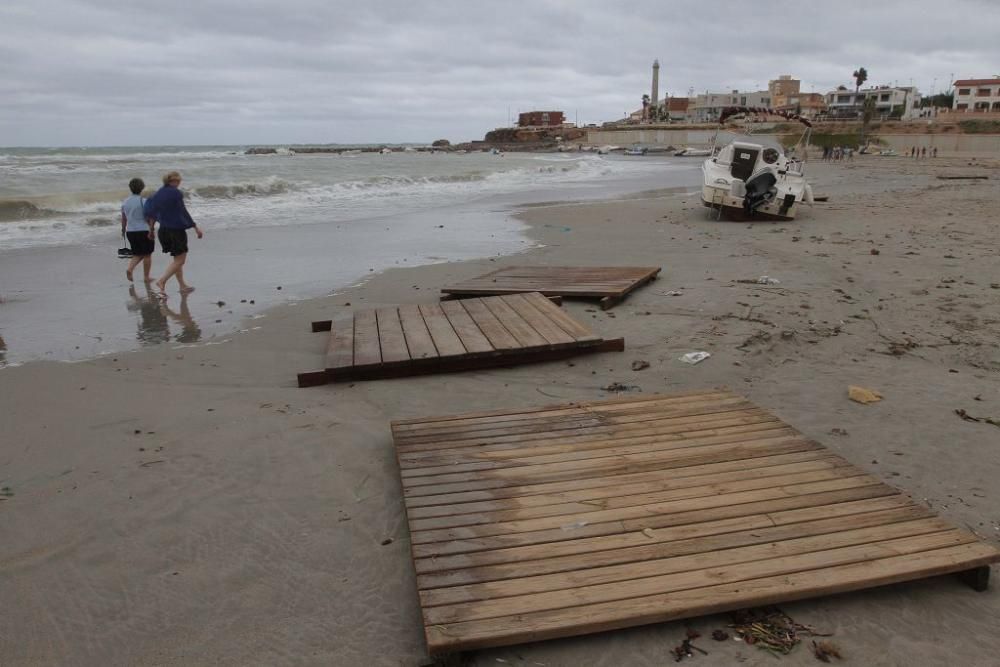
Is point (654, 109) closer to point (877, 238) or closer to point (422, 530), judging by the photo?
point (877, 238)

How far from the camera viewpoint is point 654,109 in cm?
15838

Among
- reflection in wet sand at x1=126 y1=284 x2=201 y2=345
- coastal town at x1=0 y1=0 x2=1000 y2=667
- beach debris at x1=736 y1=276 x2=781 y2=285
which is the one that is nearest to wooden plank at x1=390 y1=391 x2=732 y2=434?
coastal town at x1=0 y1=0 x2=1000 y2=667

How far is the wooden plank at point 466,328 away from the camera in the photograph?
6113 millimetres

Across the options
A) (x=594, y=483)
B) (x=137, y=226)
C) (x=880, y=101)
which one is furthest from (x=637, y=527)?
(x=880, y=101)

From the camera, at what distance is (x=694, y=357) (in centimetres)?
624

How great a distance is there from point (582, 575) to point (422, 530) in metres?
0.84

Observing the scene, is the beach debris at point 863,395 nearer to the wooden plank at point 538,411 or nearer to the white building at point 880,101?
the wooden plank at point 538,411

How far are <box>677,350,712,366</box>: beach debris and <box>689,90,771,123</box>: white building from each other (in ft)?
492

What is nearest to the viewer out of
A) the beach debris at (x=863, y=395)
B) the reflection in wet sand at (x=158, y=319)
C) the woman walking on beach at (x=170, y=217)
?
the beach debris at (x=863, y=395)

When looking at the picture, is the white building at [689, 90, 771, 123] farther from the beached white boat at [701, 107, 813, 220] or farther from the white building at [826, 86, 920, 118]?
the beached white boat at [701, 107, 813, 220]

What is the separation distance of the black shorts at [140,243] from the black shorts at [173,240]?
55 centimetres

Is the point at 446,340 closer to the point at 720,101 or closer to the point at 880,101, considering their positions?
the point at 880,101

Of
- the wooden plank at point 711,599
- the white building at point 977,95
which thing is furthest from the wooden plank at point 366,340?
the white building at point 977,95

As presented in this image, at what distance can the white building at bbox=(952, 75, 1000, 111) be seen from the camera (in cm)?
9000
